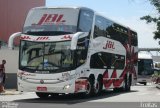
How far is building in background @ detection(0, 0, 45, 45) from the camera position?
4272cm

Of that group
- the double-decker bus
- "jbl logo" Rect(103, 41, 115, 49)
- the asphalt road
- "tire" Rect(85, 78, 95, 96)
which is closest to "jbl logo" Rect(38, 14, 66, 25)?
the double-decker bus

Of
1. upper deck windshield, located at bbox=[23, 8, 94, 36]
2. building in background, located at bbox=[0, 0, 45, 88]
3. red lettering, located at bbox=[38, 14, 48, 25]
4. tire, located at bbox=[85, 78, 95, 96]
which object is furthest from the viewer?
building in background, located at bbox=[0, 0, 45, 88]

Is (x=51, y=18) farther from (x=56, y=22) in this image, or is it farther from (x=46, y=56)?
(x=46, y=56)

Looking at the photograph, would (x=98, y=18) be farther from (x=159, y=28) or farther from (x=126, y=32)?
(x=159, y=28)

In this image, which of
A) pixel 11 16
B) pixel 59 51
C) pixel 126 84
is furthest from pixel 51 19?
pixel 11 16

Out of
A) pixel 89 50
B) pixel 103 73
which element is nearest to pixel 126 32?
pixel 103 73

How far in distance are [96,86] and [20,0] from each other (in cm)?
2385

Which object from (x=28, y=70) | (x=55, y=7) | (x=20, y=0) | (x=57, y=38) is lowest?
(x=28, y=70)

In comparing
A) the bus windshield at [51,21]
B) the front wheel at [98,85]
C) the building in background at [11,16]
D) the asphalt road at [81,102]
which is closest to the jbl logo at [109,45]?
the front wheel at [98,85]

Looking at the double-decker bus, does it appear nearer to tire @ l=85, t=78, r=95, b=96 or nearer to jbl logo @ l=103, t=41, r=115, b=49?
Result: tire @ l=85, t=78, r=95, b=96

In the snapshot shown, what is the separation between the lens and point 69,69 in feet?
66.2

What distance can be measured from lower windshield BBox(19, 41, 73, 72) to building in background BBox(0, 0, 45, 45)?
Result: 67.7ft

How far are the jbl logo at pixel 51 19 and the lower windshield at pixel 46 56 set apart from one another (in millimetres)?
1102

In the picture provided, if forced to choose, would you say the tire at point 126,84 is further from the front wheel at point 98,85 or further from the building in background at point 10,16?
the building in background at point 10,16
